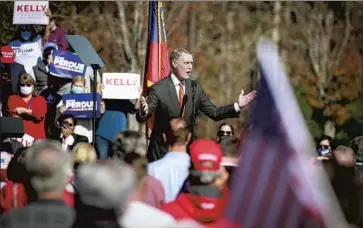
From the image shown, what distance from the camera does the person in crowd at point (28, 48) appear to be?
620 inches

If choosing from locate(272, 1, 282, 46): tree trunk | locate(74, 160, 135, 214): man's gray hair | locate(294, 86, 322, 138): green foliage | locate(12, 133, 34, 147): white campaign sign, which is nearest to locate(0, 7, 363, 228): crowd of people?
locate(74, 160, 135, 214): man's gray hair

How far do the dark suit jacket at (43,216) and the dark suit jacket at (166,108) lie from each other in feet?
14.7

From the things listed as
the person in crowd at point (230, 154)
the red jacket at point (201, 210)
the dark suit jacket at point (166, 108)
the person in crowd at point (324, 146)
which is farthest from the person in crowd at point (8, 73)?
the red jacket at point (201, 210)

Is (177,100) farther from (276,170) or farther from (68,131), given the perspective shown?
(276,170)

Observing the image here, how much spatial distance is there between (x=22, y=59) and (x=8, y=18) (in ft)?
5.33

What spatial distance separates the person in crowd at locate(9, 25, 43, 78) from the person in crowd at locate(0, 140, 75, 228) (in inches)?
352

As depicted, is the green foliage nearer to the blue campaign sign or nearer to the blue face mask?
the blue face mask

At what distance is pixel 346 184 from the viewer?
9.31 meters

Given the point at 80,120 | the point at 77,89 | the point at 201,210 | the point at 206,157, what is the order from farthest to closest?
the point at 77,89 → the point at 80,120 → the point at 206,157 → the point at 201,210

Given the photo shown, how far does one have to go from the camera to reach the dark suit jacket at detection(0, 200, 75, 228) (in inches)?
265

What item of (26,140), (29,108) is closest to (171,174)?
(26,140)

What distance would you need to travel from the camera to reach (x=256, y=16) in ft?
176

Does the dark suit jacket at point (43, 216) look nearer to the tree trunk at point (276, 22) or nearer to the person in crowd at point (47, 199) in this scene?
the person in crowd at point (47, 199)

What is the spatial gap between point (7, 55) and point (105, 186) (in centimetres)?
865
